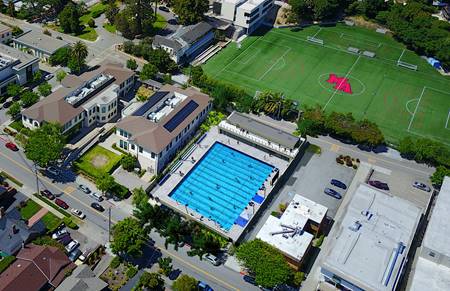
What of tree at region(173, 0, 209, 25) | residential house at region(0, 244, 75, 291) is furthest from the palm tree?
residential house at region(0, 244, 75, 291)

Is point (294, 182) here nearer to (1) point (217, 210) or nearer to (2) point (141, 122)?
(1) point (217, 210)

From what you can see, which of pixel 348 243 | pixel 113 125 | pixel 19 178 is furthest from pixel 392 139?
pixel 19 178

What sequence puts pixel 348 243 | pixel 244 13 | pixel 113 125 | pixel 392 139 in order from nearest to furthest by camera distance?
pixel 348 243
pixel 113 125
pixel 392 139
pixel 244 13

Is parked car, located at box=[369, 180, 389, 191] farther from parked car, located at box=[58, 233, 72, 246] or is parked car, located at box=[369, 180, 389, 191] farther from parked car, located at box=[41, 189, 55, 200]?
parked car, located at box=[41, 189, 55, 200]

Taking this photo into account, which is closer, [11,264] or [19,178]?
[11,264]

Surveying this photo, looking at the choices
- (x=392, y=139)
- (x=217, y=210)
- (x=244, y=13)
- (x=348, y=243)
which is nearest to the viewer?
(x=348, y=243)

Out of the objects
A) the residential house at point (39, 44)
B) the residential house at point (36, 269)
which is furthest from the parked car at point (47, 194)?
the residential house at point (39, 44)
